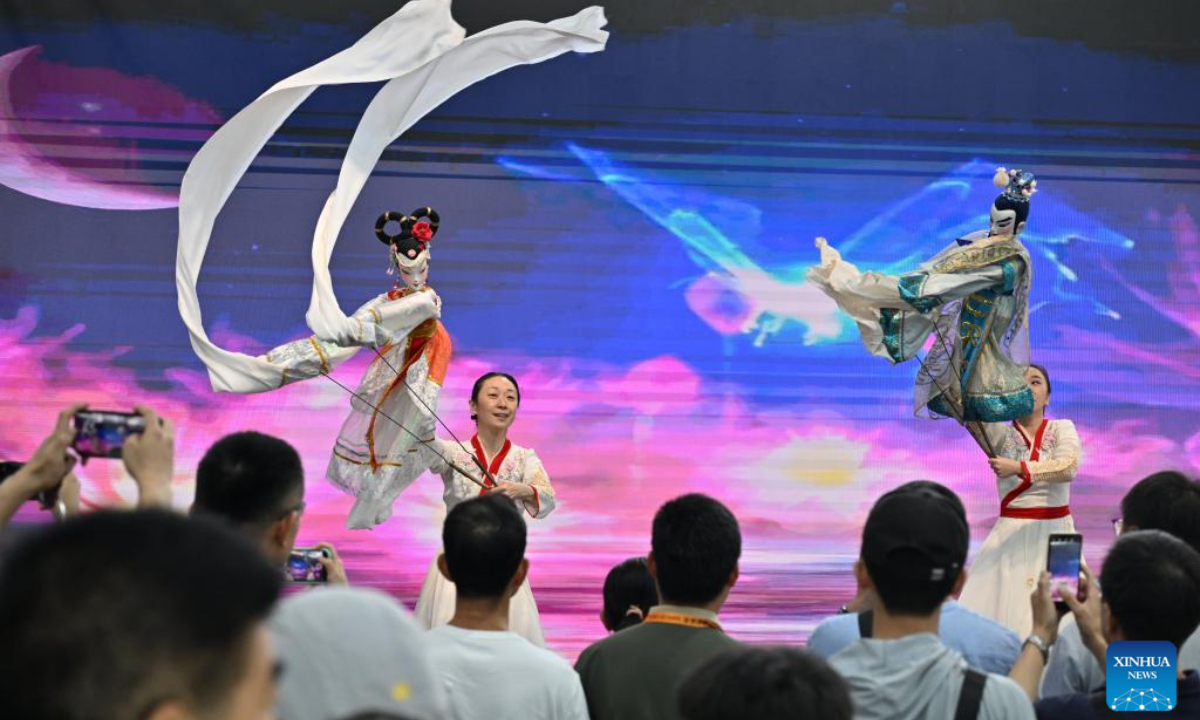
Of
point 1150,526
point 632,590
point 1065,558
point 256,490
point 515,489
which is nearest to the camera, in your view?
point 256,490

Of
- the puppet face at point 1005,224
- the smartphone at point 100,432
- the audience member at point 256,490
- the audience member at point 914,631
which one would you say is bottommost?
the audience member at point 914,631

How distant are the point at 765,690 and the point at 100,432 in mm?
1025

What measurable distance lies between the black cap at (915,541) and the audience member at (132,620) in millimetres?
1133

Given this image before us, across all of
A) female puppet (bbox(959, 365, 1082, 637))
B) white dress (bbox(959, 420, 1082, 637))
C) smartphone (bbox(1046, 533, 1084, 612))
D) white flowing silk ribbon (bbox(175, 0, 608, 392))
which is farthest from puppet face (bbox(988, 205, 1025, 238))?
smartphone (bbox(1046, 533, 1084, 612))

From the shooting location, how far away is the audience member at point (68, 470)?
178 cm

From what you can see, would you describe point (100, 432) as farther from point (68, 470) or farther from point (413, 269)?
point (413, 269)

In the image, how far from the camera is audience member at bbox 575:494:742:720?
222cm

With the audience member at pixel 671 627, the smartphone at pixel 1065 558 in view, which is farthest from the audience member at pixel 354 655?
the smartphone at pixel 1065 558

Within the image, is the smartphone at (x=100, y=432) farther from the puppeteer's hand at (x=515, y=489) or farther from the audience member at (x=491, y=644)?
the puppeteer's hand at (x=515, y=489)

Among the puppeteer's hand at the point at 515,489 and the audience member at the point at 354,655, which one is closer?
the audience member at the point at 354,655

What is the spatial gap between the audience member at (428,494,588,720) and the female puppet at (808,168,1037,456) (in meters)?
2.07

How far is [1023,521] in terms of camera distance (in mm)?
4473

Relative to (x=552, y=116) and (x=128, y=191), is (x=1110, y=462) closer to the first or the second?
(x=552, y=116)

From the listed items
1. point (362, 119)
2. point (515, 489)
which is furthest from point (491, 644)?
point (362, 119)
